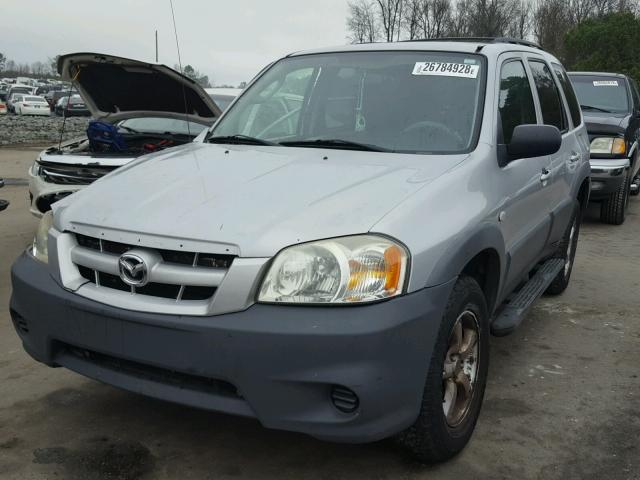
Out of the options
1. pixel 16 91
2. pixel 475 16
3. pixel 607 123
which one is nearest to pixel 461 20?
pixel 475 16

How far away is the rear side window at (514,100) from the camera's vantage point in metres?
3.51

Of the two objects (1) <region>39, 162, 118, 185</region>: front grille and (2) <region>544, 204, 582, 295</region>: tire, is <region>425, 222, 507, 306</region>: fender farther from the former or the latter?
(1) <region>39, 162, 118, 185</region>: front grille

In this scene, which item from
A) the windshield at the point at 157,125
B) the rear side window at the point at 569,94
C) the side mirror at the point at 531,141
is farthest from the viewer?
the windshield at the point at 157,125

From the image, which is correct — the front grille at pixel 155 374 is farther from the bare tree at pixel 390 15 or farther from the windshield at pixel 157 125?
the bare tree at pixel 390 15

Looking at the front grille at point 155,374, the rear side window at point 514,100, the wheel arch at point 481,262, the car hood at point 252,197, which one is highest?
the rear side window at point 514,100

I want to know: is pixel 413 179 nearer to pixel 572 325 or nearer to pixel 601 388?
pixel 601 388

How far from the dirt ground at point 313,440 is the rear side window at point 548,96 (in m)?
1.46

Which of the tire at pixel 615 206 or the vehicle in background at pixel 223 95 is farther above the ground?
the vehicle in background at pixel 223 95

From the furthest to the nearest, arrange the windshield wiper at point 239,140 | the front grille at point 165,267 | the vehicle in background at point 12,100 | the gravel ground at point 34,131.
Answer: the vehicle in background at point 12,100, the gravel ground at point 34,131, the windshield wiper at point 239,140, the front grille at point 165,267

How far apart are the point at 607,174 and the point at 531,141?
5463 millimetres

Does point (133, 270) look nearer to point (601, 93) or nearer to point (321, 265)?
point (321, 265)

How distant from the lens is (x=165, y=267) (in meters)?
2.44

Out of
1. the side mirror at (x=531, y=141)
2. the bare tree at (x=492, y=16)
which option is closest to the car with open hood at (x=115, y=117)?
the side mirror at (x=531, y=141)

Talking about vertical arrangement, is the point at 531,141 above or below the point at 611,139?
above
